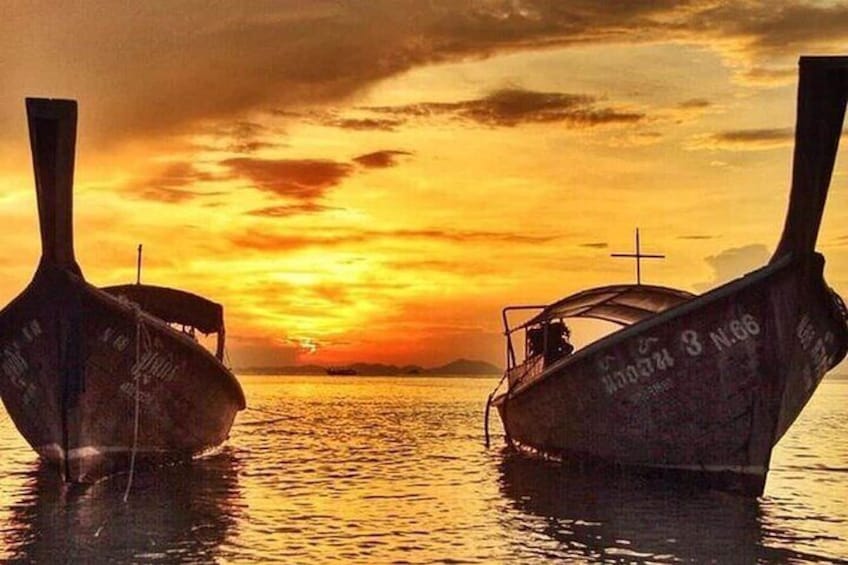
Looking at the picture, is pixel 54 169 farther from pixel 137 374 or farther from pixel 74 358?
pixel 137 374

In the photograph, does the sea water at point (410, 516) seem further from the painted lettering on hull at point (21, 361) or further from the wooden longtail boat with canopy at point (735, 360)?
the painted lettering on hull at point (21, 361)

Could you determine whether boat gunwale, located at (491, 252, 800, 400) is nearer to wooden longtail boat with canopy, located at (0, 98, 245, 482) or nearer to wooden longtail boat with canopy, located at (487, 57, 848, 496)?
wooden longtail boat with canopy, located at (487, 57, 848, 496)

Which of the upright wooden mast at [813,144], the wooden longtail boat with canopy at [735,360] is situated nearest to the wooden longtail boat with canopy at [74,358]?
the wooden longtail boat with canopy at [735,360]

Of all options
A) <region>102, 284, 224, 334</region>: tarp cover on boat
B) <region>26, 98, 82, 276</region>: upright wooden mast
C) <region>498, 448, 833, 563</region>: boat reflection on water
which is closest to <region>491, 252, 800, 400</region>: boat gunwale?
<region>498, 448, 833, 563</region>: boat reflection on water

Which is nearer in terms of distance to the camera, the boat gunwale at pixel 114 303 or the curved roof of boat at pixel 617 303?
the boat gunwale at pixel 114 303

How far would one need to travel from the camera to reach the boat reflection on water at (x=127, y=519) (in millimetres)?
13414

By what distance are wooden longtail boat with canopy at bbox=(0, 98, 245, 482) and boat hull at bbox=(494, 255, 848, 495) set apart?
28.5 ft

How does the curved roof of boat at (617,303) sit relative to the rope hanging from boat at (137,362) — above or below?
above

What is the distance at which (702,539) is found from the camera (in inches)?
576

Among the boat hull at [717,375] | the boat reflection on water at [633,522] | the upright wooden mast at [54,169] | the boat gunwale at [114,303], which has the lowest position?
the boat reflection on water at [633,522]

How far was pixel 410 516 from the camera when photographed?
56.7 ft

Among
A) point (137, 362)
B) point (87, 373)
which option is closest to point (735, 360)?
point (137, 362)

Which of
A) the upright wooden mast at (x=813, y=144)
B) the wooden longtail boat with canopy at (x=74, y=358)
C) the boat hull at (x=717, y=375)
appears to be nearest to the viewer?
the upright wooden mast at (x=813, y=144)

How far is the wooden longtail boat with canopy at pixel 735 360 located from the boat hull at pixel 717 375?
2 cm
